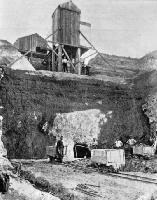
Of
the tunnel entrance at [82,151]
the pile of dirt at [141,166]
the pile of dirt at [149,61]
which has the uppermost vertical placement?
the pile of dirt at [149,61]

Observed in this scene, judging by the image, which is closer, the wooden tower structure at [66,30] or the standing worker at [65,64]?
the wooden tower structure at [66,30]

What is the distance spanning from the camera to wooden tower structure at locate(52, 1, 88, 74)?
27141 mm

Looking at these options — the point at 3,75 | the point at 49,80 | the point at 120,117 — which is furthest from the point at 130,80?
the point at 3,75

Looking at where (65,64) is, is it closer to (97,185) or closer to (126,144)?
(126,144)

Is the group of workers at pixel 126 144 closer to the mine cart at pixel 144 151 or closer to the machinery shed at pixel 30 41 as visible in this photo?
the mine cart at pixel 144 151

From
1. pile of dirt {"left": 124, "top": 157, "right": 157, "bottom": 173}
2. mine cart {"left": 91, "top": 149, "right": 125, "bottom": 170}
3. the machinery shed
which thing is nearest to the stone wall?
pile of dirt {"left": 124, "top": 157, "right": 157, "bottom": 173}

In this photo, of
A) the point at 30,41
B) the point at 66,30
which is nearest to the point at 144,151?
the point at 66,30

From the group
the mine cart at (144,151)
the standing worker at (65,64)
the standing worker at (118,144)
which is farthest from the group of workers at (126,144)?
the standing worker at (65,64)

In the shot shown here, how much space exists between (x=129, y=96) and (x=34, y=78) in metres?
9.09

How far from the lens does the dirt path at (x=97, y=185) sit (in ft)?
31.5

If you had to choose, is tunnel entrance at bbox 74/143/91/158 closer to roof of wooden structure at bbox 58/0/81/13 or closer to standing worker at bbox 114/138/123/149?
standing worker at bbox 114/138/123/149

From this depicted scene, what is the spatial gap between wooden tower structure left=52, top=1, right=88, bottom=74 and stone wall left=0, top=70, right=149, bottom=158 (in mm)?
3940

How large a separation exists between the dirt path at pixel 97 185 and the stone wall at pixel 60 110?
6595mm

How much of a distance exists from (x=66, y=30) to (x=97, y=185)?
1932 cm
